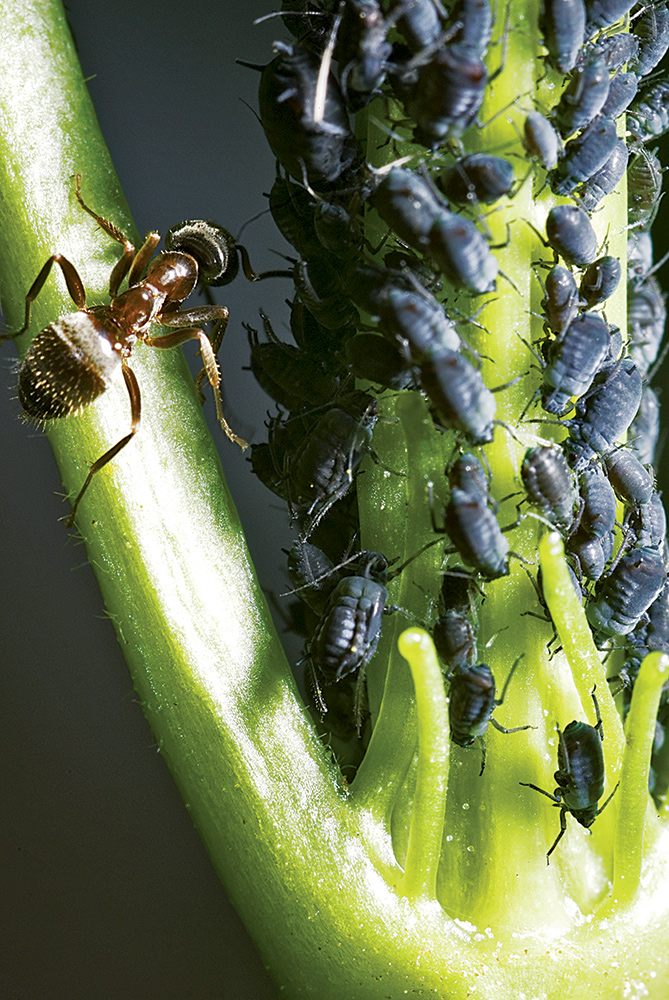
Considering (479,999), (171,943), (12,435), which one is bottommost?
(171,943)

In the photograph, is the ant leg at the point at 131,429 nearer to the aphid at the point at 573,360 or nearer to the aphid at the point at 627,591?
the aphid at the point at 573,360

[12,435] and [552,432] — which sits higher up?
[552,432]

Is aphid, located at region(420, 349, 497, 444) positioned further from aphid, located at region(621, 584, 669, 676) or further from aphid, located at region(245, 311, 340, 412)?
aphid, located at region(621, 584, 669, 676)

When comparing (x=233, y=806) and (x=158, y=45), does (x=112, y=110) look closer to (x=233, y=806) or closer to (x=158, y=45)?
(x=158, y=45)

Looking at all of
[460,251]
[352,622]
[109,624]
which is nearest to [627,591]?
[352,622]

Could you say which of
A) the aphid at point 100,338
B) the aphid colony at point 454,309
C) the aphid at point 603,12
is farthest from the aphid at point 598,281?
the aphid at point 100,338

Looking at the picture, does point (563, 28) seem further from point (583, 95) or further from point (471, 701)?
point (471, 701)

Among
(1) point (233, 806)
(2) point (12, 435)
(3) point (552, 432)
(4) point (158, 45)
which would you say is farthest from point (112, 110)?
(1) point (233, 806)
